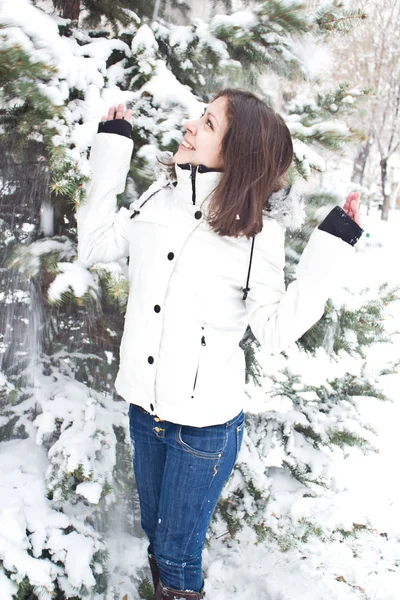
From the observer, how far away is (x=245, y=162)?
5.62ft

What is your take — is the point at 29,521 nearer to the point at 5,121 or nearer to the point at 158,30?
the point at 5,121

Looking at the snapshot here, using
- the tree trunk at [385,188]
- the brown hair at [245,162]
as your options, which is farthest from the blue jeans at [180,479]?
the tree trunk at [385,188]

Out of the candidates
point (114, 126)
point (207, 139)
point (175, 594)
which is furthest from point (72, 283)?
point (175, 594)

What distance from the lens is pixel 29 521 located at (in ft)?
7.14

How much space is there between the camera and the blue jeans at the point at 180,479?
1.86m

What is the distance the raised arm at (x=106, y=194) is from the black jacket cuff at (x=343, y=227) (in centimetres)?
80

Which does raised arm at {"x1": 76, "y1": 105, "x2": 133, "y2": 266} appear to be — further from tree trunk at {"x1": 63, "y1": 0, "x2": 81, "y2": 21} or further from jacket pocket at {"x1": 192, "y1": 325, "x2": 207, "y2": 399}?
tree trunk at {"x1": 63, "y1": 0, "x2": 81, "y2": 21}

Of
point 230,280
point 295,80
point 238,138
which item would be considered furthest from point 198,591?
point 295,80

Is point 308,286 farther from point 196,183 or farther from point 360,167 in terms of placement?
point 360,167

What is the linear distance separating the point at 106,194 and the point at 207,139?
437mm

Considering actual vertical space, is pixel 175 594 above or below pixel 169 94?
below

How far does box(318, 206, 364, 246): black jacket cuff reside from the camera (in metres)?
1.59

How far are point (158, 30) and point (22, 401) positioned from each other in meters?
2.02

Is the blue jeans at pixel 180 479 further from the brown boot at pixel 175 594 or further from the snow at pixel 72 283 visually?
the snow at pixel 72 283
